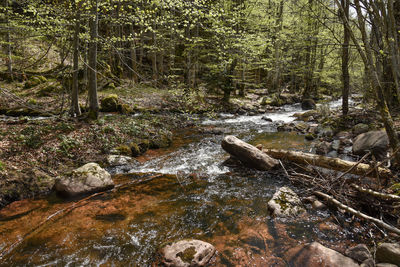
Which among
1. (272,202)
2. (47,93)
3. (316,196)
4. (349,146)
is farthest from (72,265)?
(47,93)

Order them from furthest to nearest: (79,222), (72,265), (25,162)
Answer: (25,162) → (79,222) → (72,265)

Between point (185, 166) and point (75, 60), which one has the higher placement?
point (75, 60)

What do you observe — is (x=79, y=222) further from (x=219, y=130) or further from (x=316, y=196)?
(x=219, y=130)

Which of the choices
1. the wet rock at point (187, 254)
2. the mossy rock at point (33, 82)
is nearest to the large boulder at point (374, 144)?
the wet rock at point (187, 254)

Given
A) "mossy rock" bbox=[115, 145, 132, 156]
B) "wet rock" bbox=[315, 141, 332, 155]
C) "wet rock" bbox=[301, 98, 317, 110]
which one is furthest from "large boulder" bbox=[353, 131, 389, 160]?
"wet rock" bbox=[301, 98, 317, 110]

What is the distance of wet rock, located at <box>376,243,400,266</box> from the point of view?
2.71 meters

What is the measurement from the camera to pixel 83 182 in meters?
5.40

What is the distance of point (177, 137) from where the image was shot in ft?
36.3

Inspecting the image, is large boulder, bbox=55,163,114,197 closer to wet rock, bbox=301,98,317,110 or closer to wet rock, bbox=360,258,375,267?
wet rock, bbox=360,258,375,267

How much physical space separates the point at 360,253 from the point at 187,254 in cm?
250

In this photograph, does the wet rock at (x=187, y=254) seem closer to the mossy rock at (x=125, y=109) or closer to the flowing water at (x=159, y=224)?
the flowing water at (x=159, y=224)

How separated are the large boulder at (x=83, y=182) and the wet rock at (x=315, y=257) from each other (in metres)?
4.53

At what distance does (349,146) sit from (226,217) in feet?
21.6

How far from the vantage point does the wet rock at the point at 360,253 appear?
9.97 ft
